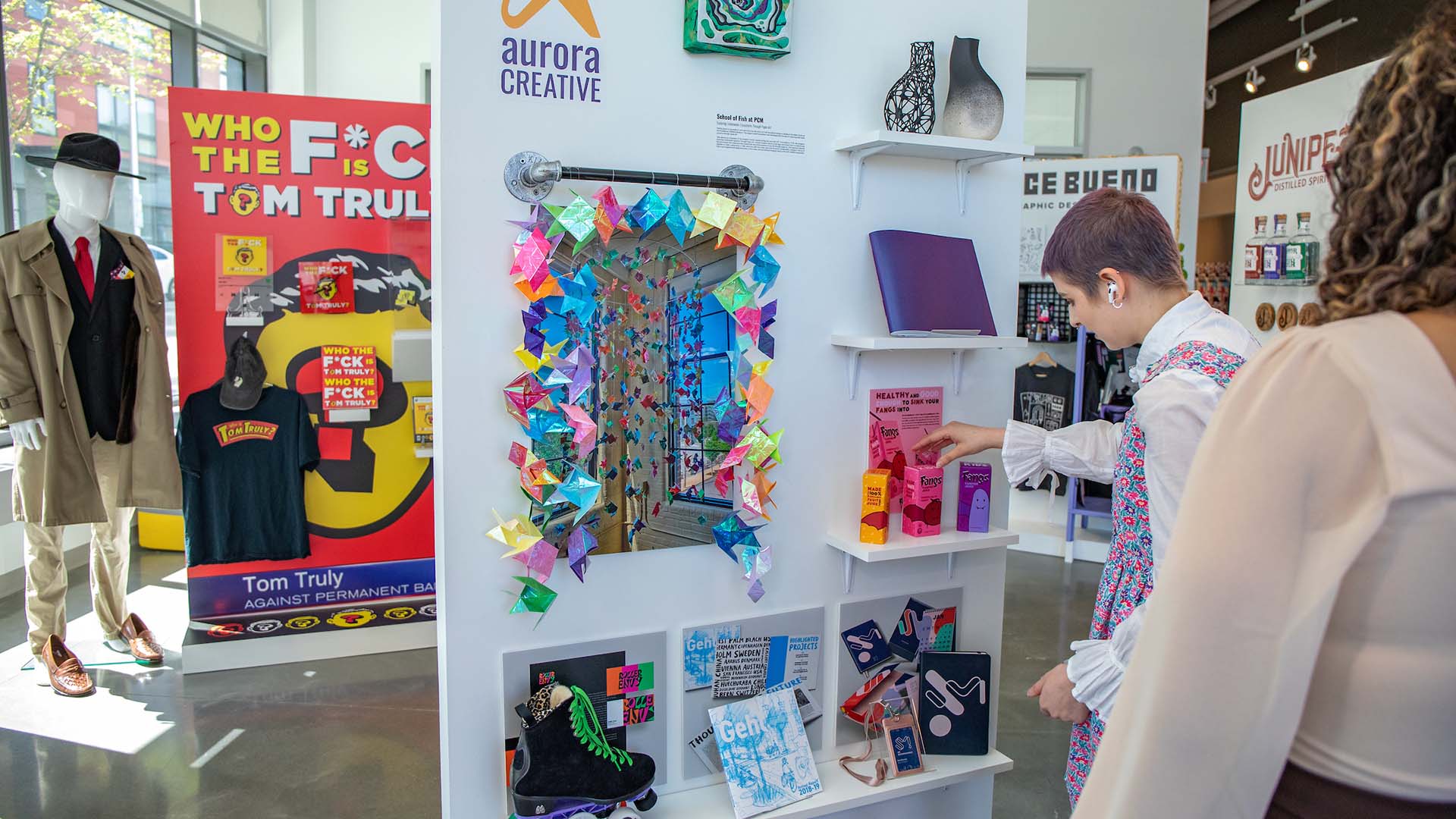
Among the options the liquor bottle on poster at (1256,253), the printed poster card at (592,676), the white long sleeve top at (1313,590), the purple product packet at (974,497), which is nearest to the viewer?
the white long sleeve top at (1313,590)

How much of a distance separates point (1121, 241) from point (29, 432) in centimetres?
401

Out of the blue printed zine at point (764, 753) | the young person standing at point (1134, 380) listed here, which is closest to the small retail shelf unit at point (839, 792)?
the blue printed zine at point (764, 753)

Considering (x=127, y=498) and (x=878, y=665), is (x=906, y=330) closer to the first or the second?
(x=878, y=665)

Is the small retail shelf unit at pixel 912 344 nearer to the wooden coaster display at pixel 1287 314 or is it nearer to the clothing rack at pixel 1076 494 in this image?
the wooden coaster display at pixel 1287 314

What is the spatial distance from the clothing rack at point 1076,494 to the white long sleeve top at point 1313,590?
5473 mm

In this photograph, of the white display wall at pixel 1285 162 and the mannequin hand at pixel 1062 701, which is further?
the white display wall at pixel 1285 162

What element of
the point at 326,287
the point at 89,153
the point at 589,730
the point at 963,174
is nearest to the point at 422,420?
the point at 326,287

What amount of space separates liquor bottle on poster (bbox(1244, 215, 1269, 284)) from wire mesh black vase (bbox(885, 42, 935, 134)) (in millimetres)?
3889

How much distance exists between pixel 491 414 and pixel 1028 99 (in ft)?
22.1

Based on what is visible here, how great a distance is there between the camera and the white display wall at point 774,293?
6.49 ft

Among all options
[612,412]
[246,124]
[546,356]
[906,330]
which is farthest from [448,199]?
[246,124]

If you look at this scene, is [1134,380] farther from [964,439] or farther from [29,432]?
[29,432]

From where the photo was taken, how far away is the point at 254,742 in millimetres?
3523

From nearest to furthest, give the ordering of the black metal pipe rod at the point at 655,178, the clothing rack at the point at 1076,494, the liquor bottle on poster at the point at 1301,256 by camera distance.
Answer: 1. the black metal pipe rod at the point at 655,178
2. the liquor bottle on poster at the point at 1301,256
3. the clothing rack at the point at 1076,494
